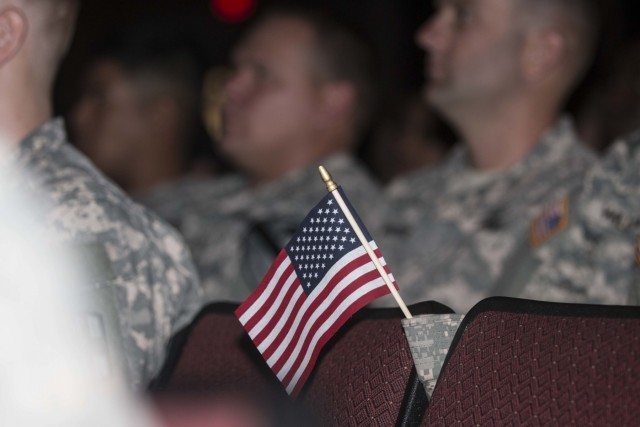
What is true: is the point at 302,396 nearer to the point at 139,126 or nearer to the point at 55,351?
the point at 55,351

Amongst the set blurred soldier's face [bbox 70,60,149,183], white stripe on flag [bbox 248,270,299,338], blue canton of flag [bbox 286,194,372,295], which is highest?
blue canton of flag [bbox 286,194,372,295]

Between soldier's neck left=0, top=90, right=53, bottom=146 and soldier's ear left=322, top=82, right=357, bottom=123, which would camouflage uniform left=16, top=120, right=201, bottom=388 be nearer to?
soldier's neck left=0, top=90, right=53, bottom=146

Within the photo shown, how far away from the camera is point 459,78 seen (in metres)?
3.11

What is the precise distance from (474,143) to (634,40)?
1.32 meters

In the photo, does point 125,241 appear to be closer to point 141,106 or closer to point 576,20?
point 576,20

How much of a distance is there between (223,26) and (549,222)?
5.67 m

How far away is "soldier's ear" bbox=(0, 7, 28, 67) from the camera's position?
6.55ft

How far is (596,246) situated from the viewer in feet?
7.92

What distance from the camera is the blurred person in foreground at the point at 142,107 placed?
4473mm

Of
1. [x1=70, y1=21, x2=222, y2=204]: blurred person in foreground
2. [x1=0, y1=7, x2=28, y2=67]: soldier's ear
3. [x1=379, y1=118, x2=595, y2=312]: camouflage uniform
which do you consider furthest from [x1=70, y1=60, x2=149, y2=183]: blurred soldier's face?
[x1=0, y1=7, x2=28, y2=67]: soldier's ear

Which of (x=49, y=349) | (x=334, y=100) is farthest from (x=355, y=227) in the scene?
(x=334, y=100)

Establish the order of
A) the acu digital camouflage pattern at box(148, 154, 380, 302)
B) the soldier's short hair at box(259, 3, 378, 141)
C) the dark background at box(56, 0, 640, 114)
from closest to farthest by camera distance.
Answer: the acu digital camouflage pattern at box(148, 154, 380, 302) < the soldier's short hair at box(259, 3, 378, 141) < the dark background at box(56, 0, 640, 114)

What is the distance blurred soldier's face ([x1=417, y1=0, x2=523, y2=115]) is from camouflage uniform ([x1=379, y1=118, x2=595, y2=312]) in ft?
0.72

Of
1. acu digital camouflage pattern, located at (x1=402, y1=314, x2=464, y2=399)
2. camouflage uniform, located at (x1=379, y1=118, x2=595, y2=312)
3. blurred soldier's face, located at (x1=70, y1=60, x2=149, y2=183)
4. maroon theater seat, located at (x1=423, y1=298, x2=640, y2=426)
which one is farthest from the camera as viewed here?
blurred soldier's face, located at (x1=70, y1=60, x2=149, y2=183)
